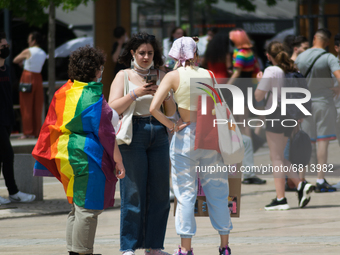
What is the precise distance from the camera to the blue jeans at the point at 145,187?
5039 mm

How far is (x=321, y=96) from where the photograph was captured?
28.4ft

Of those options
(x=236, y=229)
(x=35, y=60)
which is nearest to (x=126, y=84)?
(x=236, y=229)

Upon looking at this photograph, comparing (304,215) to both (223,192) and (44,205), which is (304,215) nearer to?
(223,192)

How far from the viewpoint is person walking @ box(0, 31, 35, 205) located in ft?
24.6

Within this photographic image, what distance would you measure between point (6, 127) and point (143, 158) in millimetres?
3206

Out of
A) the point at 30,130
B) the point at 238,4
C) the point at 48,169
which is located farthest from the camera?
the point at 238,4

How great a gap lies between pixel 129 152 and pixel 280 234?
76.3 inches

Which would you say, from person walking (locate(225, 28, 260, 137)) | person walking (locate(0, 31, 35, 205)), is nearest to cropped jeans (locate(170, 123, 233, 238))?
person walking (locate(0, 31, 35, 205))

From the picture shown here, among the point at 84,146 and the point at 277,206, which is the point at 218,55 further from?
the point at 84,146

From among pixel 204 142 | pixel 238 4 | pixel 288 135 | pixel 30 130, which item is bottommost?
pixel 30 130

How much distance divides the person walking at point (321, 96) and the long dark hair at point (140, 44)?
12.3ft

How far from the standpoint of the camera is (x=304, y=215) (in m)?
7.09

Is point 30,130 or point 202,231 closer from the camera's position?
point 202,231

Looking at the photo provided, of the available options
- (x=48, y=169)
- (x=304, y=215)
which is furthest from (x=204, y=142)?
(x=304, y=215)
